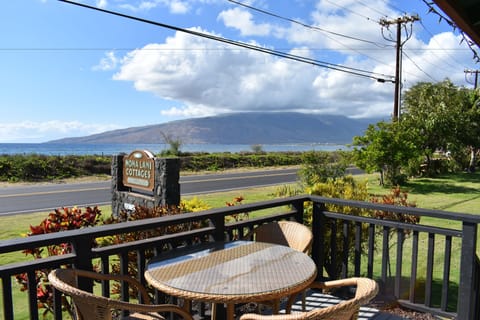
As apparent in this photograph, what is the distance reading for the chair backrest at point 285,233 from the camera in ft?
10.1

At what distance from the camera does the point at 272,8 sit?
1267 centimetres

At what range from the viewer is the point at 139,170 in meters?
7.23

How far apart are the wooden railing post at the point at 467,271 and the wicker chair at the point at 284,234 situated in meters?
1.11

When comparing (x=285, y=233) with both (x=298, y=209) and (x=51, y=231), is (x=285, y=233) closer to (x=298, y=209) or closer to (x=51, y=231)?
(x=298, y=209)

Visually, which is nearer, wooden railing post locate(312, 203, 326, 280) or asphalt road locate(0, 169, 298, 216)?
wooden railing post locate(312, 203, 326, 280)

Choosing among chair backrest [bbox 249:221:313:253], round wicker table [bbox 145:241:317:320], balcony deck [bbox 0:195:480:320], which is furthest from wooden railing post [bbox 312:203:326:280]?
round wicker table [bbox 145:241:317:320]

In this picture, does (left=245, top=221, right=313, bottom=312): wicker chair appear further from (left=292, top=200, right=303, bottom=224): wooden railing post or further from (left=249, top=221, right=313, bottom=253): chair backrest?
(left=292, top=200, right=303, bottom=224): wooden railing post

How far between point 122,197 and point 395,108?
56.2ft

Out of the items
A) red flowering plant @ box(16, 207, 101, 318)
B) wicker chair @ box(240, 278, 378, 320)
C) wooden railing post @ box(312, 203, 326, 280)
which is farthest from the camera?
wooden railing post @ box(312, 203, 326, 280)

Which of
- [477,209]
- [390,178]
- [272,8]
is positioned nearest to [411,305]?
[477,209]

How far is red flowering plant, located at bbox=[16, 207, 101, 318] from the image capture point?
3.01 m

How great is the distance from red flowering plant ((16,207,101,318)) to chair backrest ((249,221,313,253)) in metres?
1.54

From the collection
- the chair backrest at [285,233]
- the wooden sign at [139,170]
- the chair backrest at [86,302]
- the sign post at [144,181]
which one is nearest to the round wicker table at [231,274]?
the chair backrest at [86,302]

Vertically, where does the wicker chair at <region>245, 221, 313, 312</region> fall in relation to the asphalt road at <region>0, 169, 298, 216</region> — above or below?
above
